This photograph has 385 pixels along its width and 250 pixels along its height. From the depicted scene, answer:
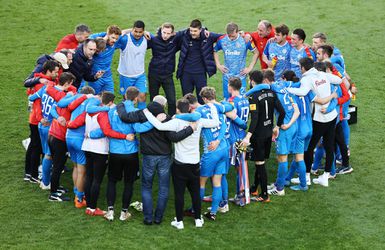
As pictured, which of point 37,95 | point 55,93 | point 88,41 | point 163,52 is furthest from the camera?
point 163,52

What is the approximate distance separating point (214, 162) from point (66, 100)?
210 cm

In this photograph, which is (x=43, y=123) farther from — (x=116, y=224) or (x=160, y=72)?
(x=160, y=72)

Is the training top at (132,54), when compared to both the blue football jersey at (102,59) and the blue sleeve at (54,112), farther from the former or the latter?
the blue sleeve at (54,112)

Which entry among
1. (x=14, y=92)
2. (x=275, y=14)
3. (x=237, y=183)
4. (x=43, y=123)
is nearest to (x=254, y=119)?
(x=237, y=183)

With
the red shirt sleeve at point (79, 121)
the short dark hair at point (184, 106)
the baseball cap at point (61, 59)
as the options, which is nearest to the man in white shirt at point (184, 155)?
the short dark hair at point (184, 106)

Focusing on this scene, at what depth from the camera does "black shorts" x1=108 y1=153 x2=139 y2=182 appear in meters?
9.10

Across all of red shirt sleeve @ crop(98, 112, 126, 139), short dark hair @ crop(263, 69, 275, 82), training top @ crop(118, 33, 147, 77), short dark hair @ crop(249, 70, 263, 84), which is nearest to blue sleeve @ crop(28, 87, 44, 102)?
red shirt sleeve @ crop(98, 112, 126, 139)

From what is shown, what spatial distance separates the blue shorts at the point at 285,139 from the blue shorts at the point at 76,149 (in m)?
2.72

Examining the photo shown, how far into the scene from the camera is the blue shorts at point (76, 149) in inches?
372

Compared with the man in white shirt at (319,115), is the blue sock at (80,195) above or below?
below

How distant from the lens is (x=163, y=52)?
39.9 ft

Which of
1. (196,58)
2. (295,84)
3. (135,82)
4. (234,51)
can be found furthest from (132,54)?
(295,84)

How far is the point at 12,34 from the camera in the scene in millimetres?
16828

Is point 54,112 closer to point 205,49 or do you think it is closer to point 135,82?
point 135,82
